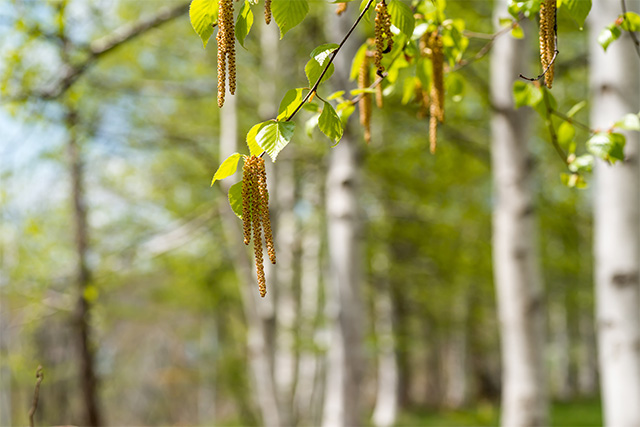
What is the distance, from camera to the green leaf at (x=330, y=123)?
1.04 meters

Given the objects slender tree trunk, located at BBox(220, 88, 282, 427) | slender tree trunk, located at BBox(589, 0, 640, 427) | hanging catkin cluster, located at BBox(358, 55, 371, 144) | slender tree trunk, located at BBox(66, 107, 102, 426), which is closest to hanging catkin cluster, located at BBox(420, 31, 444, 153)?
hanging catkin cluster, located at BBox(358, 55, 371, 144)

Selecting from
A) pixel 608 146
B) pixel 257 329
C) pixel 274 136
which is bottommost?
pixel 257 329

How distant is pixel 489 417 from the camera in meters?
12.8

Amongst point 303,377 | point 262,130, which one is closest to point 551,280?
point 303,377

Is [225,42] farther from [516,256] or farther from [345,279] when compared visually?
[345,279]

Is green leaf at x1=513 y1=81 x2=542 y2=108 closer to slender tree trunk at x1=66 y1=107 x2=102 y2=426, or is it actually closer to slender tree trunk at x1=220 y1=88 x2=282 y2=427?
slender tree trunk at x1=220 y1=88 x2=282 y2=427

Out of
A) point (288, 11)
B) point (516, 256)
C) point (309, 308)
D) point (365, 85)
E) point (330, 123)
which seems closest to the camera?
point (288, 11)

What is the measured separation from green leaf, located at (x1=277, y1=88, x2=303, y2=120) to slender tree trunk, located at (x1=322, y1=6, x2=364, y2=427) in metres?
2.62

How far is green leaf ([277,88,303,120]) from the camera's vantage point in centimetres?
101

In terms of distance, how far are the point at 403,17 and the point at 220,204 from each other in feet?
12.5

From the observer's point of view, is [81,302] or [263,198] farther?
[81,302]

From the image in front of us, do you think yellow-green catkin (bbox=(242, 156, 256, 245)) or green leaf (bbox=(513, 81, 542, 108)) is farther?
green leaf (bbox=(513, 81, 542, 108))

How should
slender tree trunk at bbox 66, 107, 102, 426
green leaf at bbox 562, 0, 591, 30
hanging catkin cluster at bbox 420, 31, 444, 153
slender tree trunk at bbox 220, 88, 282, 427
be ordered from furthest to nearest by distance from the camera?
slender tree trunk at bbox 66, 107, 102, 426
slender tree trunk at bbox 220, 88, 282, 427
hanging catkin cluster at bbox 420, 31, 444, 153
green leaf at bbox 562, 0, 591, 30

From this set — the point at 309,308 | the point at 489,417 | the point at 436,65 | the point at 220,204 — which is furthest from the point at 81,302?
the point at 489,417
